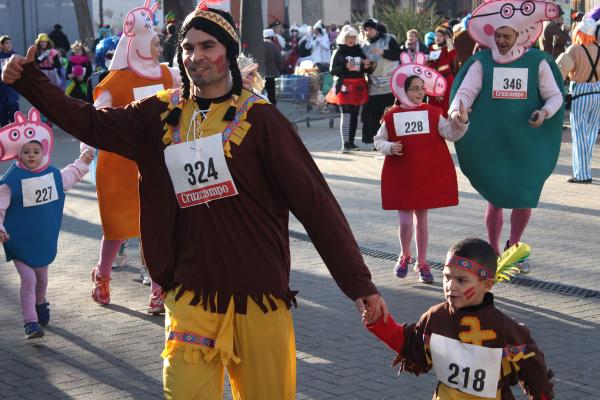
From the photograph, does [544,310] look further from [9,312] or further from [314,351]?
[9,312]

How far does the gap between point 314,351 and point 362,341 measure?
35cm

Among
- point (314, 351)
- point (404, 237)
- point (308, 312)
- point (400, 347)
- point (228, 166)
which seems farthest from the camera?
point (404, 237)

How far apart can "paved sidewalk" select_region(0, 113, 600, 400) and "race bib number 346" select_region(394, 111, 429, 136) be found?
1.10 m

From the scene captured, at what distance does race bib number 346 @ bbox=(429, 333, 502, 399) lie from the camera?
14.6ft

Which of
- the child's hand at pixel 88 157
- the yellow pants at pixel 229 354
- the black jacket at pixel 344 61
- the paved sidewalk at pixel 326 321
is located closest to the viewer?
the yellow pants at pixel 229 354

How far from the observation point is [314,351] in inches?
266

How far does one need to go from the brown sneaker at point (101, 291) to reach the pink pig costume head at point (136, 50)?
1421 millimetres

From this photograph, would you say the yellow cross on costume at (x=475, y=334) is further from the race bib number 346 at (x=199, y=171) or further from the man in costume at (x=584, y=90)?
the man in costume at (x=584, y=90)

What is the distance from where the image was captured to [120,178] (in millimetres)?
7848

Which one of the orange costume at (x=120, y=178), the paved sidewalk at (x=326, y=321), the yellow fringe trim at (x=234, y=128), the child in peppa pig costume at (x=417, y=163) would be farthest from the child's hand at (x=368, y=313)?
the child in peppa pig costume at (x=417, y=163)

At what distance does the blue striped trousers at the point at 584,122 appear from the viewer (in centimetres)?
1343

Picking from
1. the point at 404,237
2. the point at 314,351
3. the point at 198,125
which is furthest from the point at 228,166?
the point at 404,237

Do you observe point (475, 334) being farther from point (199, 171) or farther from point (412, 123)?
point (412, 123)

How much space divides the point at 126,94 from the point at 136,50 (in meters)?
0.33
